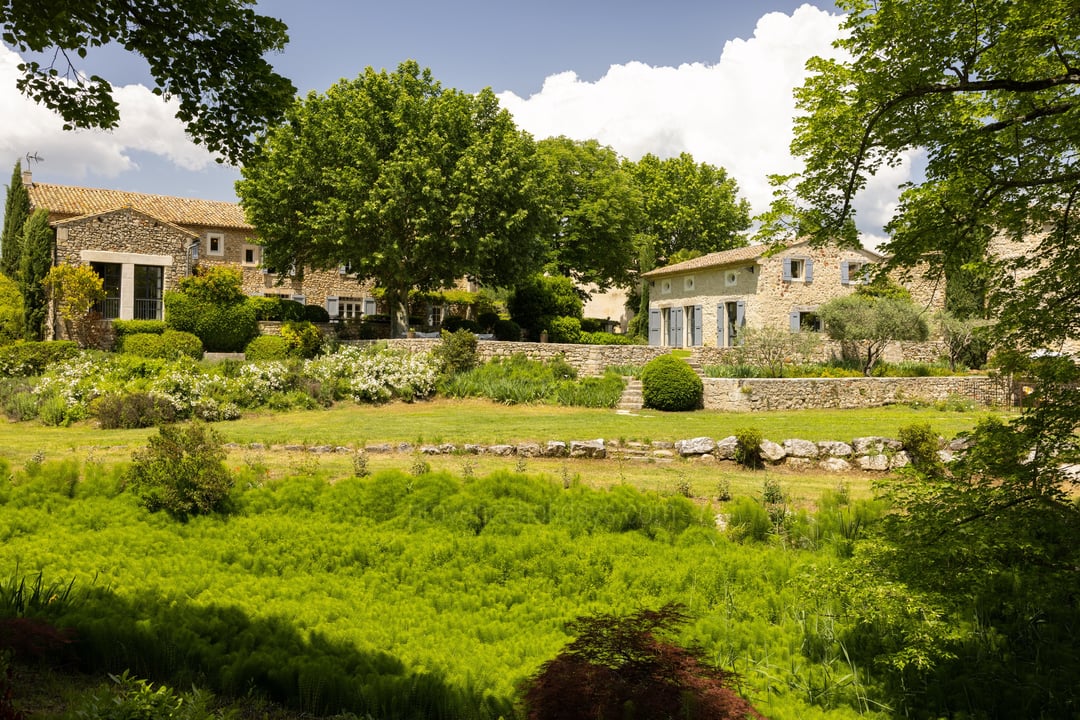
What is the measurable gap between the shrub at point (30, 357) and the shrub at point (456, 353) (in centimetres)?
1068

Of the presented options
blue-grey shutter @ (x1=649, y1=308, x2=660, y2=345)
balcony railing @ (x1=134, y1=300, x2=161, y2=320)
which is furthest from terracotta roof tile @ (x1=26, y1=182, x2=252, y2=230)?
blue-grey shutter @ (x1=649, y1=308, x2=660, y2=345)

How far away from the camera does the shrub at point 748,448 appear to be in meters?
11.3

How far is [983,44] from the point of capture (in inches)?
198

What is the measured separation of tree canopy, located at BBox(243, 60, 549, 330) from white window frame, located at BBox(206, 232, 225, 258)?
1006 cm

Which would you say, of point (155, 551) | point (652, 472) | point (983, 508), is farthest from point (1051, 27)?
point (155, 551)

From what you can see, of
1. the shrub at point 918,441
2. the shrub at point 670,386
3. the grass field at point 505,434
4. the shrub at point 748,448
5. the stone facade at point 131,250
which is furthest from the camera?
the stone facade at point 131,250

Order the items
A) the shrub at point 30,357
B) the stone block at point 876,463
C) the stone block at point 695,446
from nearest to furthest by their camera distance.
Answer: the stone block at point 876,463
the stone block at point 695,446
the shrub at point 30,357

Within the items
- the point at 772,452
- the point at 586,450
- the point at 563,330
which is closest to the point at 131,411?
the point at 586,450

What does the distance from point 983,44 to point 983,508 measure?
3.40m

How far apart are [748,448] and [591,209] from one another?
23.5 m

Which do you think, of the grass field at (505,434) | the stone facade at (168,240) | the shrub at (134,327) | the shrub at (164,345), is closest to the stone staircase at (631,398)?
the grass field at (505,434)

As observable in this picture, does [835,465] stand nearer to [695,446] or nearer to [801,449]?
[801,449]

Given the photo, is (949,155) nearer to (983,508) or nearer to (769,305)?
(983,508)

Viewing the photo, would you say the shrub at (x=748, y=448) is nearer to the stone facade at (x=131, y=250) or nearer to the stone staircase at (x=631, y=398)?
the stone staircase at (x=631, y=398)
